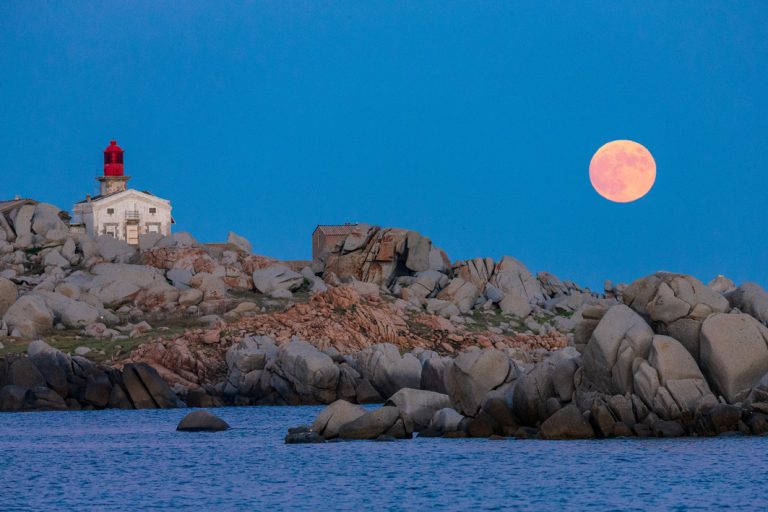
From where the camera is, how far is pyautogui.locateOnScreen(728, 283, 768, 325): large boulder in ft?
168

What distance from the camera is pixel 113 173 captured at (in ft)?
459

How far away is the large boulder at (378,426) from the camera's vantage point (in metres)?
50.4

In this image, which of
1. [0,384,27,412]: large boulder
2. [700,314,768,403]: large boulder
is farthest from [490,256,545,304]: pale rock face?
[700,314,768,403]: large boulder

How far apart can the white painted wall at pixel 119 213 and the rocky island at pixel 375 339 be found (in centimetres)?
1494

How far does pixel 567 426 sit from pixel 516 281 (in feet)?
222

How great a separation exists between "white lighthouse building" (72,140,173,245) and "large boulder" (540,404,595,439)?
3628 inches

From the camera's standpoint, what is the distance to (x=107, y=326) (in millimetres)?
91125

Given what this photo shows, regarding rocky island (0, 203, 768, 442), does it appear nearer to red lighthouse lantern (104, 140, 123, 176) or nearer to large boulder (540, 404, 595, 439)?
large boulder (540, 404, 595, 439)

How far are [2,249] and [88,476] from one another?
6994 cm

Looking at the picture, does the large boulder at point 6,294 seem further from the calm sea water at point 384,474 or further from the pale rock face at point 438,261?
the calm sea water at point 384,474

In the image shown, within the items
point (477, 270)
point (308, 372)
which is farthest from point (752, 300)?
point (477, 270)

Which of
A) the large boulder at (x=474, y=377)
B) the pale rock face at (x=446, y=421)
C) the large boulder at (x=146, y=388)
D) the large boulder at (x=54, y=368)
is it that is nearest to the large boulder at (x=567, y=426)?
the large boulder at (x=474, y=377)

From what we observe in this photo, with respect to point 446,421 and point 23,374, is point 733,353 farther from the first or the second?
point 23,374

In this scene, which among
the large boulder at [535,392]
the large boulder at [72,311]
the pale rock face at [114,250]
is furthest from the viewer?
the pale rock face at [114,250]
